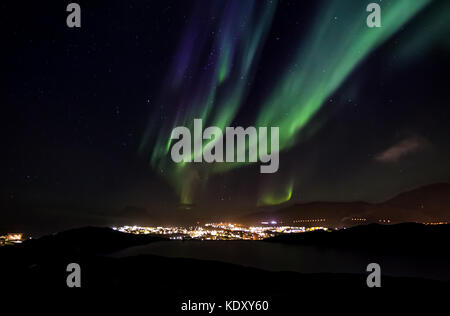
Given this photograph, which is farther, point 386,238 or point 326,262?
point 386,238

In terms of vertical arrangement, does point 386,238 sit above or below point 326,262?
below

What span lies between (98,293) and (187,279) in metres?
8.04

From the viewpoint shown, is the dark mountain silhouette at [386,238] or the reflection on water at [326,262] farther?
the dark mountain silhouette at [386,238]

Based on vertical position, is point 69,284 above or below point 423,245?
above

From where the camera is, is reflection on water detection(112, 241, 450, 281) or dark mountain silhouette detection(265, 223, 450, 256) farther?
dark mountain silhouette detection(265, 223, 450, 256)

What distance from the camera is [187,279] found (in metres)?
24.6
